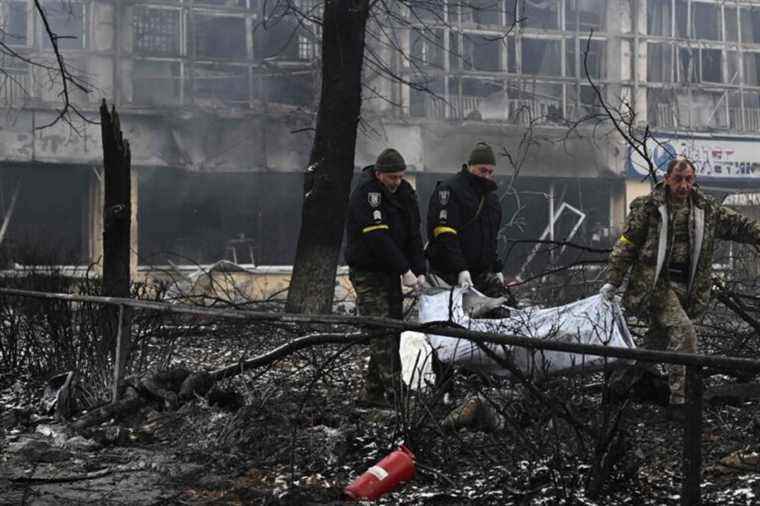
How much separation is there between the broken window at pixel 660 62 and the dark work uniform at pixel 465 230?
19969mm

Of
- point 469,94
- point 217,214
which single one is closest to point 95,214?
point 217,214

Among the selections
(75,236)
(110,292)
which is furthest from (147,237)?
(110,292)

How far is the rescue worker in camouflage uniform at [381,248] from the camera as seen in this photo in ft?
22.7

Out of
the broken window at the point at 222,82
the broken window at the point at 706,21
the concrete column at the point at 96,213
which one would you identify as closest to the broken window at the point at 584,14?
the broken window at the point at 706,21

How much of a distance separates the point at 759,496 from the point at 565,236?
2068cm

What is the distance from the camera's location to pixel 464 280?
7.20m

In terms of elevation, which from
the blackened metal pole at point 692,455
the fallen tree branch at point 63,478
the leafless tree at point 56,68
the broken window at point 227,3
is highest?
the broken window at point 227,3

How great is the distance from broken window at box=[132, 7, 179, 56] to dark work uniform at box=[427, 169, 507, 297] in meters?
16.9

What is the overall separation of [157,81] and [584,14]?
10490mm

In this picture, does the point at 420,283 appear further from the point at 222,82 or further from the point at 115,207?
the point at 222,82

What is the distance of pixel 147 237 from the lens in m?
22.8

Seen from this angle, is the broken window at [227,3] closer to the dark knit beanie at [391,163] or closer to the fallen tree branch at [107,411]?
the dark knit beanie at [391,163]

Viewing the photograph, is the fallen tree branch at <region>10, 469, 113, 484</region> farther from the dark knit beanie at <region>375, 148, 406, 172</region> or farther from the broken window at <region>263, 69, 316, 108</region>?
the broken window at <region>263, 69, 316, 108</region>

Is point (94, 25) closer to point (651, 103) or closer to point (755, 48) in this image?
point (651, 103)
